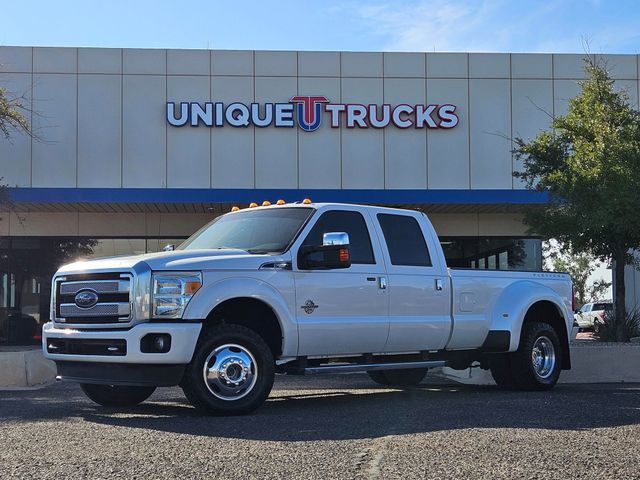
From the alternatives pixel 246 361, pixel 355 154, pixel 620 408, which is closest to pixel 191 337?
pixel 246 361

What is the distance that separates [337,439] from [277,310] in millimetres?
1921

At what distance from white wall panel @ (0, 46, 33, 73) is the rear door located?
16.0 meters

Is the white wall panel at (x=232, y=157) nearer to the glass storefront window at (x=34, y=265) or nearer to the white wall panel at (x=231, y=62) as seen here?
the white wall panel at (x=231, y=62)

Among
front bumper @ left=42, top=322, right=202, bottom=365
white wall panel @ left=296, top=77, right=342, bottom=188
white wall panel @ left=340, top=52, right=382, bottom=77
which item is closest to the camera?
front bumper @ left=42, top=322, right=202, bottom=365

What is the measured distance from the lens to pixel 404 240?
9070 mm

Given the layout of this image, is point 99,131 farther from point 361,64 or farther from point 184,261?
point 184,261

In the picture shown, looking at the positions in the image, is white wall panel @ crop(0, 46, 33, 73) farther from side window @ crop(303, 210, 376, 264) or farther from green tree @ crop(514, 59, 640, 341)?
side window @ crop(303, 210, 376, 264)

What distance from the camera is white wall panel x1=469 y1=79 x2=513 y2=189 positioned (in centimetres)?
2225

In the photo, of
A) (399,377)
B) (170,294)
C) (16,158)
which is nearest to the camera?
(170,294)

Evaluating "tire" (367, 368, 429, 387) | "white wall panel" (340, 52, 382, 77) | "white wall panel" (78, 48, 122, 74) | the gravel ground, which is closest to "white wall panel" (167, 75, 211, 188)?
"white wall panel" (78, 48, 122, 74)

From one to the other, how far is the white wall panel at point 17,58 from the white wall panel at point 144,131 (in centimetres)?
266

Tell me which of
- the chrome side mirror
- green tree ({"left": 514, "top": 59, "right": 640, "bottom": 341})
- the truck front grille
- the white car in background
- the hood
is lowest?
the white car in background

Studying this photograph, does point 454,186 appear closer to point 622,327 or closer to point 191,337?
point 622,327

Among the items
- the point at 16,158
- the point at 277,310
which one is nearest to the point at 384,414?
the point at 277,310
